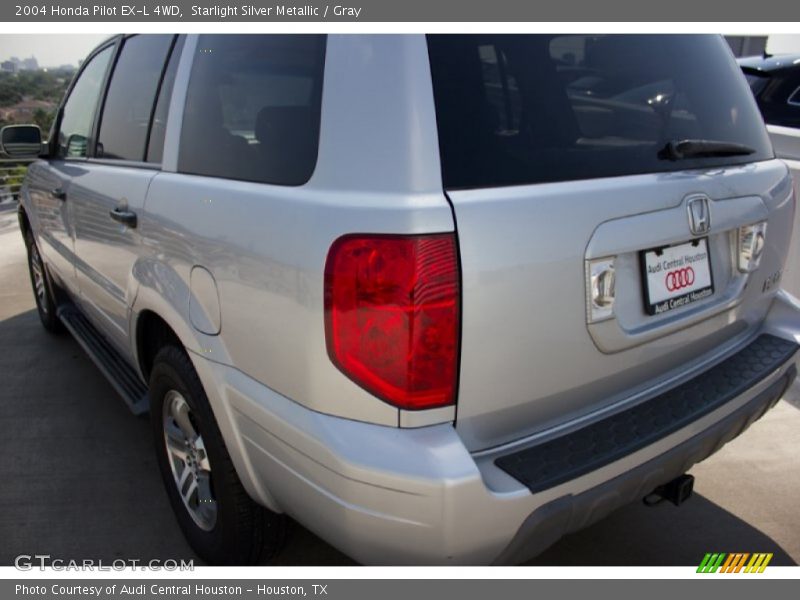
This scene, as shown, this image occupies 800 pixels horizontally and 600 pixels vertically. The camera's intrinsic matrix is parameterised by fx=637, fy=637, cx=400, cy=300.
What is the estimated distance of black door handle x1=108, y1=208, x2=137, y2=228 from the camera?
7.59 feet

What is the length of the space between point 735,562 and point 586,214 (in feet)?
5.13

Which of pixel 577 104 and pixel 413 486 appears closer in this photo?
pixel 413 486

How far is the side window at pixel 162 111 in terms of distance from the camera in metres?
2.27

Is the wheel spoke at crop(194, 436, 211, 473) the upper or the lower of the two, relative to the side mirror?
lower

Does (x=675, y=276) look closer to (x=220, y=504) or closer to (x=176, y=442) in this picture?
(x=220, y=504)

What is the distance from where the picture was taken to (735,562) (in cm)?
231

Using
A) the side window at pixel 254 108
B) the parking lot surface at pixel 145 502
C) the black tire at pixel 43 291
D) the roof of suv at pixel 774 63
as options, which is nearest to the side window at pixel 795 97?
the roof of suv at pixel 774 63

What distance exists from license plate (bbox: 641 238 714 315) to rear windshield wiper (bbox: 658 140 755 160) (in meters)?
0.26

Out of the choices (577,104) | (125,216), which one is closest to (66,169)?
(125,216)

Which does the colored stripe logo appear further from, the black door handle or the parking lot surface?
the black door handle

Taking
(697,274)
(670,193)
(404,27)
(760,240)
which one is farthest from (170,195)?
(760,240)

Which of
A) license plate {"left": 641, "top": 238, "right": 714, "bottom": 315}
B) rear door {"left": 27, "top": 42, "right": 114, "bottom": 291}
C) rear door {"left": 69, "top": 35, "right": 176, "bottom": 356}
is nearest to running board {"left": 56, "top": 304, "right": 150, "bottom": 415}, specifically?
rear door {"left": 69, "top": 35, "right": 176, "bottom": 356}

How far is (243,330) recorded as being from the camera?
1727mm

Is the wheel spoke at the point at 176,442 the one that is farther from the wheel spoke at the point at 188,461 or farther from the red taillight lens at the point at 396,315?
the red taillight lens at the point at 396,315
